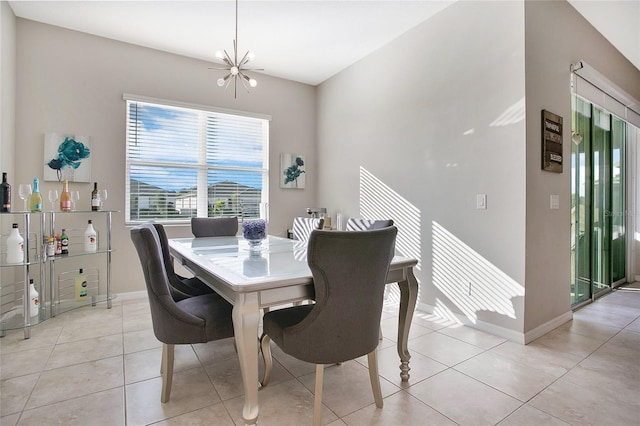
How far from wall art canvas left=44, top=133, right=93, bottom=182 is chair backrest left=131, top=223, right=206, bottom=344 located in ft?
7.72

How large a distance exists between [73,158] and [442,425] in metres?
3.82

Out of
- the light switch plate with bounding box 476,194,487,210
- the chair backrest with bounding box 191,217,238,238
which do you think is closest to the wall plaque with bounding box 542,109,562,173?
the light switch plate with bounding box 476,194,487,210

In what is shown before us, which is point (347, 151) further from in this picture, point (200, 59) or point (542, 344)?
point (542, 344)

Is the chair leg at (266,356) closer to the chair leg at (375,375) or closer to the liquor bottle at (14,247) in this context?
the chair leg at (375,375)

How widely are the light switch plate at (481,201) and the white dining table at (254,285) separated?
1.20 m

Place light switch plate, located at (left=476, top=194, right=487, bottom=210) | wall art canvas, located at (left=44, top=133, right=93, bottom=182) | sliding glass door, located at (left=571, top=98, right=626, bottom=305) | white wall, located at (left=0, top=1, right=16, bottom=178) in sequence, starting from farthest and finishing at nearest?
sliding glass door, located at (left=571, top=98, right=626, bottom=305)
wall art canvas, located at (left=44, top=133, right=93, bottom=182)
white wall, located at (left=0, top=1, right=16, bottom=178)
light switch plate, located at (left=476, top=194, right=487, bottom=210)

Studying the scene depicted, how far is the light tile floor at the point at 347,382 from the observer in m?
1.62

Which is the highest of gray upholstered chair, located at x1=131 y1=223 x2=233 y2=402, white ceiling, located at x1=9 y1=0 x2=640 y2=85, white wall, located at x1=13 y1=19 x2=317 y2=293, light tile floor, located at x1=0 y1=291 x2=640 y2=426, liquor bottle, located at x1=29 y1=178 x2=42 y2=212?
white ceiling, located at x1=9 y1=0 x2=640 y2=85

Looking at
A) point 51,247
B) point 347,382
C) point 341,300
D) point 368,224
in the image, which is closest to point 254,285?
point 341,300

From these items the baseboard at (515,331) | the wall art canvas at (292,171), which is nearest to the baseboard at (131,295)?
the wall art canvas at (292,171)

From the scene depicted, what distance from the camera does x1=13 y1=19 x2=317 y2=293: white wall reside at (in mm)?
3229

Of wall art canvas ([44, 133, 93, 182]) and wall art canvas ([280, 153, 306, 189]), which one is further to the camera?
wall art canvas ([280, 153, 306, 189])

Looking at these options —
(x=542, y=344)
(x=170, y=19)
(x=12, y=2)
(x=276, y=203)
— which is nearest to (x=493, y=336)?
(x=542, y=344)

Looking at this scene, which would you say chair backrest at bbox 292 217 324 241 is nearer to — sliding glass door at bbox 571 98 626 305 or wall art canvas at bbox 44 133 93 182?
wall art canvas at bbox 44 133 93 182
